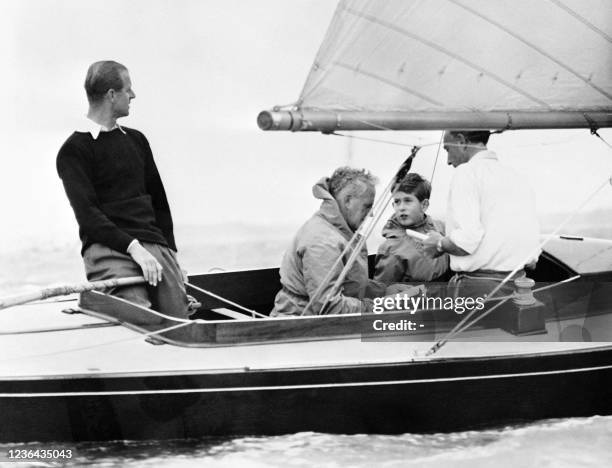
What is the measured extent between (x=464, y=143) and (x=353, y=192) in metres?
0.43

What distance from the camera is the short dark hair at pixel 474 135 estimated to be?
334 centimetres

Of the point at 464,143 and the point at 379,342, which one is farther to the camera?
the point at 464,143

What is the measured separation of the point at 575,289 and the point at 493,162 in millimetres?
676

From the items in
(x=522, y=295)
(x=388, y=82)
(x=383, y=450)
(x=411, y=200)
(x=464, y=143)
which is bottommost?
(x=383, y=450)

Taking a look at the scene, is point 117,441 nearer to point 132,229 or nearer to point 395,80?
point 132,229

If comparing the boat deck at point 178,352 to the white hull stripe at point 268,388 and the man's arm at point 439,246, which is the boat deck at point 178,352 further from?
the man's arm at point 439,246

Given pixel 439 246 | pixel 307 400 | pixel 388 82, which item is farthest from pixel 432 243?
pixel 307 400

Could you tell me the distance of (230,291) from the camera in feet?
13.1

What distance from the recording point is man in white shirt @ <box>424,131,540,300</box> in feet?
10.6

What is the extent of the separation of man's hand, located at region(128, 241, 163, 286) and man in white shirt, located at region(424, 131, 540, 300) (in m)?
0.93

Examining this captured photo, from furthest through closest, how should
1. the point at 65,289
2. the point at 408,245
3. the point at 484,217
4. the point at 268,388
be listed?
the point at 408,245 → the point at 484,217 → the point at 65,289 → the point at 268,388

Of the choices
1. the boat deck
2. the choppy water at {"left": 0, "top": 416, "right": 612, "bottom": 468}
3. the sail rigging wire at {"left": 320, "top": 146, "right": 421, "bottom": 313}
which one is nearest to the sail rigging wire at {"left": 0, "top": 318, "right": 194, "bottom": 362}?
the boat deck

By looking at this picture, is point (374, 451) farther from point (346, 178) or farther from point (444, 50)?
point (444, 50)

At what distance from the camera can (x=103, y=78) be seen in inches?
122
